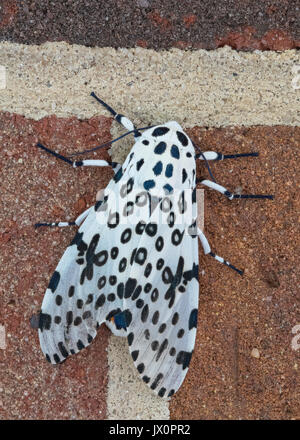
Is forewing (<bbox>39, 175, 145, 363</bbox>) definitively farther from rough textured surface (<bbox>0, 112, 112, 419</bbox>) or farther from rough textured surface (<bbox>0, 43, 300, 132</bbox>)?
rough textured surface (<bbox>0, 43, 300, 132</bbox>)

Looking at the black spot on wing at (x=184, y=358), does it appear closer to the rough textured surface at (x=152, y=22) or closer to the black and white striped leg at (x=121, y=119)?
the black and white striped leg at (x=121, y=119)

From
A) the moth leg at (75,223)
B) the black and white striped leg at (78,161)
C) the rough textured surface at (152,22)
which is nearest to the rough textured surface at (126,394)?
the moth leg at (75,223)

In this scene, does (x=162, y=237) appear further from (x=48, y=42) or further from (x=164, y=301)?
(x=48, y=42)

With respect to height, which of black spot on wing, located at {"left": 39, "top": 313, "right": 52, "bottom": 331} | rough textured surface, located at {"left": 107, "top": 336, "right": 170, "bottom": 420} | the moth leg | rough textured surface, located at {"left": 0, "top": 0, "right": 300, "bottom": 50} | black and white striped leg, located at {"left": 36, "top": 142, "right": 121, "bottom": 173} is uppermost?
rough textured surface, located at {"left": 0, "top": 0, "right": 300, "bottom": 50}

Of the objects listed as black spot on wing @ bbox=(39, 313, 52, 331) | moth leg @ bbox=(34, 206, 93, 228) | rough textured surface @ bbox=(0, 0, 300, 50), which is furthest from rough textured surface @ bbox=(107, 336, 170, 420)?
rough textured surface @ bbox=(0, 0, 300, 50)

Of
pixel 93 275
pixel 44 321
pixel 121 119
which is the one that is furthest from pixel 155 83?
pixel 44 321

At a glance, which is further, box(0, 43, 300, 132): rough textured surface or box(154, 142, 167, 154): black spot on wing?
box(154, 142, 167, 154): black spot on wing

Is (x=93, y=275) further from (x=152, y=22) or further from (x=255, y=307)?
(x=152, y=22)
